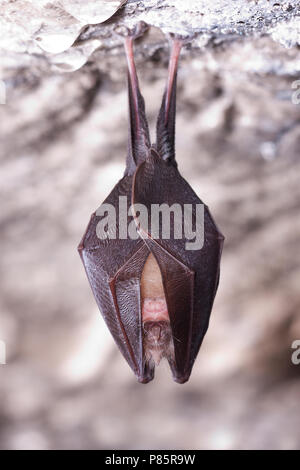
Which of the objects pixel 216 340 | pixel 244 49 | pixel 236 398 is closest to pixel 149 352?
pixel 244 49

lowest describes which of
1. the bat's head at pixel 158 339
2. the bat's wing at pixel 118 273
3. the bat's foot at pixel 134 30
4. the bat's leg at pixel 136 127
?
the bat's head at pixel 158 339

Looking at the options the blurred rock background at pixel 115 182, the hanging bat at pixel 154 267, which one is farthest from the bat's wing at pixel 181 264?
the blurred rock background at pixel 115 182

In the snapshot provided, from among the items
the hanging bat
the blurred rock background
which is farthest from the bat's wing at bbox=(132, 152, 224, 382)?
the blurred rock background

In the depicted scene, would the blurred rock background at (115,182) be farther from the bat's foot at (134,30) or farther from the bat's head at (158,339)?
the bat's head at (158,339)

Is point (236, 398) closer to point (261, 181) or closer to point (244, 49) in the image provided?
point (261, 181)

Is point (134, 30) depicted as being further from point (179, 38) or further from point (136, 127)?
point (136, 127)

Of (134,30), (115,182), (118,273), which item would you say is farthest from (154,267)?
(115,182)

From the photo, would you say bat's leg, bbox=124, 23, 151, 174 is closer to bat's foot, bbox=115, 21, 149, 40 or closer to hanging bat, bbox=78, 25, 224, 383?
hanging bat, bbox=78, 25, 224, 383
